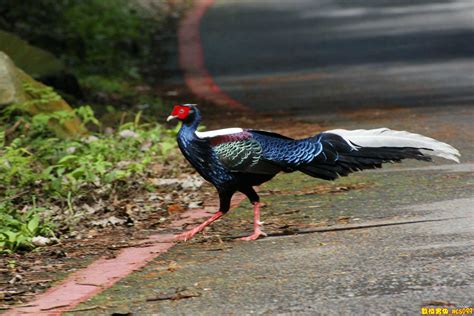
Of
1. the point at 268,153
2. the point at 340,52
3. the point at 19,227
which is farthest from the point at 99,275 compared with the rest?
the point at 340,52

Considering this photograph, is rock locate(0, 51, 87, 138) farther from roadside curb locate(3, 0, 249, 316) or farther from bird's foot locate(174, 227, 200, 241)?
bird's foot locate(174, 227, 200, 241)

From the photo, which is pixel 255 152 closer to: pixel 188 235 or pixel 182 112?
pixel 182 112

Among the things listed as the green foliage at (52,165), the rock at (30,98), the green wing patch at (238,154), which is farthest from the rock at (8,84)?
the green wing patch at (238,154)

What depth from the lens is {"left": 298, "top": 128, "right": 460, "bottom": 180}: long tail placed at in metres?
7.57

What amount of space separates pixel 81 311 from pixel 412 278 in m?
1.60

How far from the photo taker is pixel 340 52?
21891mm

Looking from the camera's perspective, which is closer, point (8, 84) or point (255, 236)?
point (255, 236)

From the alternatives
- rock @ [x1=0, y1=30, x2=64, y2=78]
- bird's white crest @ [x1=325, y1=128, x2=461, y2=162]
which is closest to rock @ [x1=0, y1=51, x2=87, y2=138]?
rock @ [x1=0, y1=30, x2=64, y2=78]

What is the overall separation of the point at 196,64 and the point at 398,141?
14.2 metres

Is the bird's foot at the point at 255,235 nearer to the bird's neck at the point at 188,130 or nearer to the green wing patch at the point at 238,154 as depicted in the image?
the green wing patch at the point at 238,154

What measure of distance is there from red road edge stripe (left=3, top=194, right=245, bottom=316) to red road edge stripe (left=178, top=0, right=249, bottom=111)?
779 cm

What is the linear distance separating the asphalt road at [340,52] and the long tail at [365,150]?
6531mm

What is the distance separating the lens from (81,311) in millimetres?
6270

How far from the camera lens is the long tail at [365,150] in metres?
7.57
